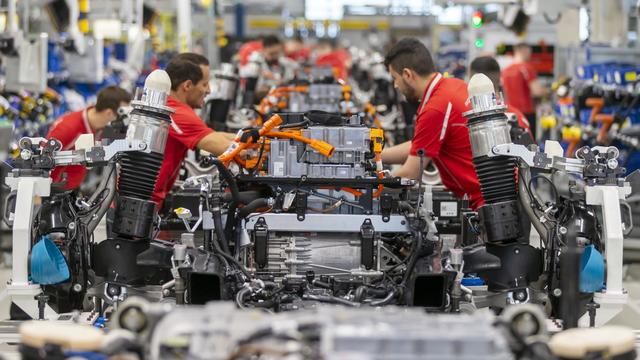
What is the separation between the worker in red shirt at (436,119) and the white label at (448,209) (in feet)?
1.80

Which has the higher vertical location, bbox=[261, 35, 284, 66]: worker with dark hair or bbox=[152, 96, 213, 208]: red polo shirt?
bbox=[261, 35, 284, 66]: worker with dark hair

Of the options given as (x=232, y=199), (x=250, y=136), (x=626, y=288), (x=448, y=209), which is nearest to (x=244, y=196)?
(x=232, y=199)

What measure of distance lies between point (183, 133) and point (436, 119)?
1685 mm

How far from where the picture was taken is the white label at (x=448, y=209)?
7.75m

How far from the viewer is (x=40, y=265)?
5.55 meters

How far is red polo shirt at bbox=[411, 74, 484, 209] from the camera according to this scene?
669 centimetres

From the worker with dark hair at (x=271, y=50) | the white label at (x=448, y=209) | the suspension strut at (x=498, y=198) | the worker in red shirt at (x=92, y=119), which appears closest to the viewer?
the suspension strut at (x=498, y=198)

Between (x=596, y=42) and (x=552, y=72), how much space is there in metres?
2.82

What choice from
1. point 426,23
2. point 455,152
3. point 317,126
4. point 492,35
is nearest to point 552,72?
point 492,35

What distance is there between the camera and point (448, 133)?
22.2ft

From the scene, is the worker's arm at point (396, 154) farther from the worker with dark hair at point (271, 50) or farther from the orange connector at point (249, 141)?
the worker with dark hair at point (271, 50)

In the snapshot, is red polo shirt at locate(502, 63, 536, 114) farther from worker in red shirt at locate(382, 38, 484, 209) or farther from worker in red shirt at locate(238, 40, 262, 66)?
worker in red shirt at locate(382, 38, 484, 209)

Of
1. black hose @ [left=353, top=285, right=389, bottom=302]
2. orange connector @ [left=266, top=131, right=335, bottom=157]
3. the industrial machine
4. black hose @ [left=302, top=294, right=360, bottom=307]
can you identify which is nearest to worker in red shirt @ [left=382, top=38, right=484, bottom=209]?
the industrial machine

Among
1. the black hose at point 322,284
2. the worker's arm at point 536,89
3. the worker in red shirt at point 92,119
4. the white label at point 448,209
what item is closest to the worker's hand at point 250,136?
the black hose at point 322,284
